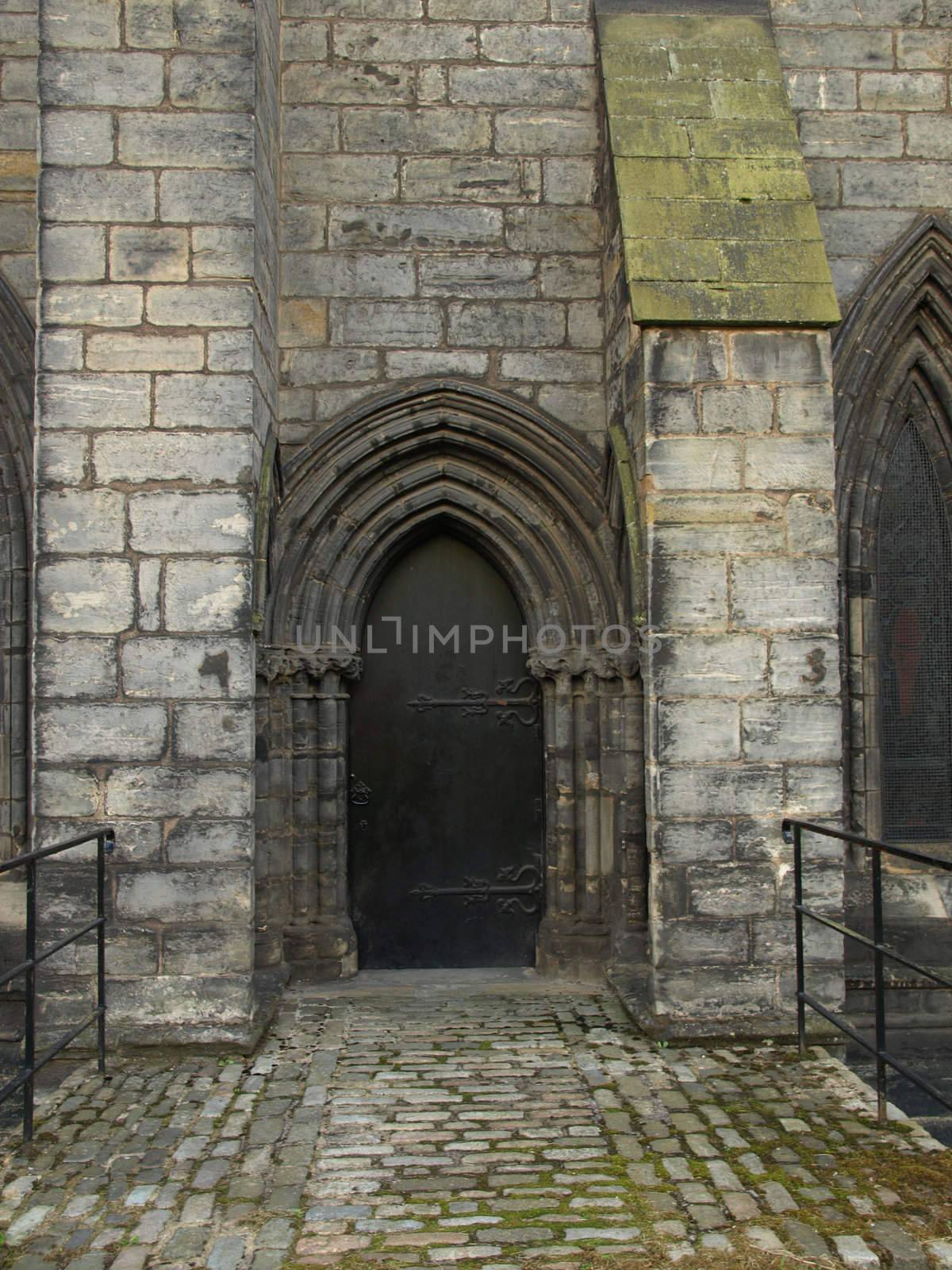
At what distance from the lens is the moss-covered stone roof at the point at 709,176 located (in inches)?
183

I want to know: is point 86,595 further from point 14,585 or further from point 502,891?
point 502,891

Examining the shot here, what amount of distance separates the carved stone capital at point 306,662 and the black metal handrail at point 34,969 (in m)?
1.24

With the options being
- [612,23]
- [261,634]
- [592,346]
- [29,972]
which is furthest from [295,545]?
[612,23]

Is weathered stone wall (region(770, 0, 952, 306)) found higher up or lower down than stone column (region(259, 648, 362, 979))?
higher up

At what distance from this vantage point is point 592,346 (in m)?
5.71

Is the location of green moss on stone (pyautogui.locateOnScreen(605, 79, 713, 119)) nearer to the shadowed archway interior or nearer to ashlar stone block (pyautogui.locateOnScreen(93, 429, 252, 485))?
the shadowed archway interior

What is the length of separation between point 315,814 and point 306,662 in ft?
2.61

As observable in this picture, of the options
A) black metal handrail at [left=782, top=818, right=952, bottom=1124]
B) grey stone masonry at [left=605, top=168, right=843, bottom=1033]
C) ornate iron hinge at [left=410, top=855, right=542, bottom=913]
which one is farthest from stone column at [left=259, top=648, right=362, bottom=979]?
black metal handrail at [left=782, top=818, right=952, bottom=1124]

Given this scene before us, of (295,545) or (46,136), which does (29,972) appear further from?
(46,136)

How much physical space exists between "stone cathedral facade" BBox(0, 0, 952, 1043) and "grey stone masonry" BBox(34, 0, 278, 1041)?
2cm

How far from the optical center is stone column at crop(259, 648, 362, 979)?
5496 mm

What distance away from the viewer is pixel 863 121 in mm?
5762

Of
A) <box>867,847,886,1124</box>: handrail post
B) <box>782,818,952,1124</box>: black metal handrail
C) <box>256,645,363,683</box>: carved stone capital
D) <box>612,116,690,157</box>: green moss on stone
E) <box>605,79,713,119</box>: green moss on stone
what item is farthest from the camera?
<box>256,645,363,683</box>: carved stone capital

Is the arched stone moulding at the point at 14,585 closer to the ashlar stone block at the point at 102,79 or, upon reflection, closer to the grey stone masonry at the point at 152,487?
the grey stone masonry at the point at 152,487
